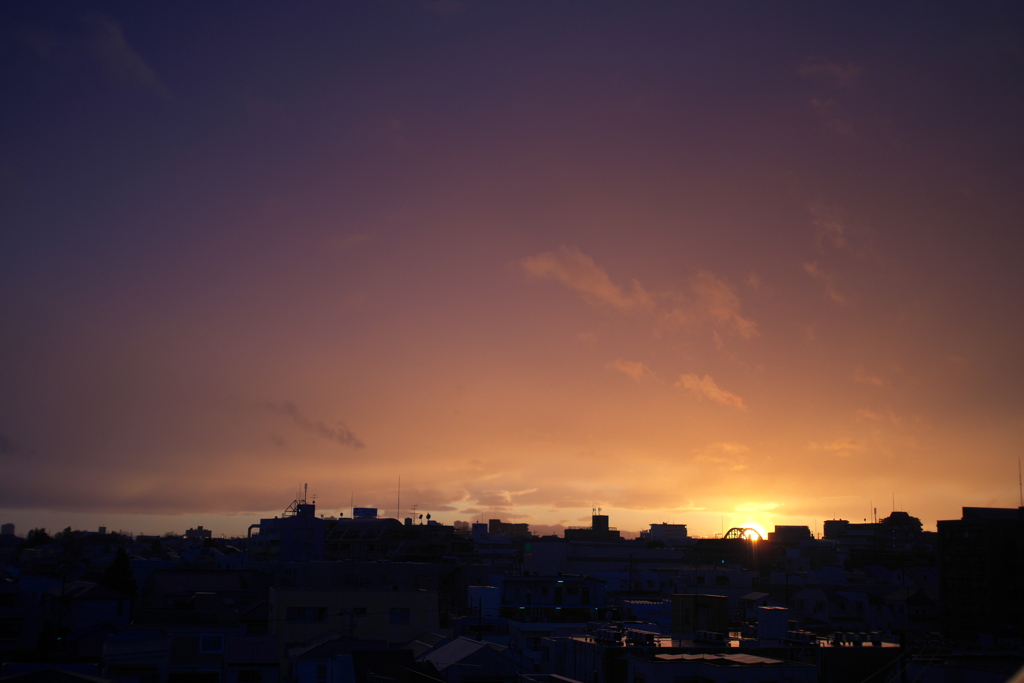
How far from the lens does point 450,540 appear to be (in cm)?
10662

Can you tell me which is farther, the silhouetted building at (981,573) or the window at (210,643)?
the silhouetted building at (981,573)

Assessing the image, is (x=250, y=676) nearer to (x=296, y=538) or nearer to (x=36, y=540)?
(x=296, y=538)

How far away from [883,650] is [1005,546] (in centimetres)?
4267

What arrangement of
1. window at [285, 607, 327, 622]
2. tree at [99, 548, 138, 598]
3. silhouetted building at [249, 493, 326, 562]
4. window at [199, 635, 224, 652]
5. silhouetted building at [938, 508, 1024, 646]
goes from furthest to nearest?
1. silhouetted building at [249, 493, 326, 562]
2. tree at [99, 548, 138, 598]
3. silhouetted building at [938, 508, 1024, 646]
4. window at [285, 607, 327, 622]
5. window at [199, 635, 224, 652]

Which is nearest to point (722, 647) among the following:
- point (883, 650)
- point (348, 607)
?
point (883, 650)

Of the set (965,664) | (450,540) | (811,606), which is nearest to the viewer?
(965,664)

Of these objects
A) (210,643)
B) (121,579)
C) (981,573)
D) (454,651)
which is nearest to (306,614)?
(210,643)

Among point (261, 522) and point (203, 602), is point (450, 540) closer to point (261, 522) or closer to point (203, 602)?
point (261, 522)

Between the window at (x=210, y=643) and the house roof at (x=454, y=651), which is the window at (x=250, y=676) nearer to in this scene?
the window at (x=210, y=643)

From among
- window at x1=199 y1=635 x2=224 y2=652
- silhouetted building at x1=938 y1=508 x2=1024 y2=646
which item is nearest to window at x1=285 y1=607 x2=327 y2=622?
window at x1=199 y1=635 x2=224 y2=652

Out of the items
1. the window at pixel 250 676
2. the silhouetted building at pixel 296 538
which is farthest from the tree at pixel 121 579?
the window at pixel 250 676

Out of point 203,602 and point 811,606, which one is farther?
point 811,606

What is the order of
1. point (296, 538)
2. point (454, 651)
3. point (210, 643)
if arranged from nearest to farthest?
point (454, 651), point (210, 643), point (296, 538)

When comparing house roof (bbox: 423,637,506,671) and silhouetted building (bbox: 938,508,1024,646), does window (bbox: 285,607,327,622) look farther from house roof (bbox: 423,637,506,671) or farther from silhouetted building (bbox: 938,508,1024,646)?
silhouetted building (bbox: 938,508,1024,646)
